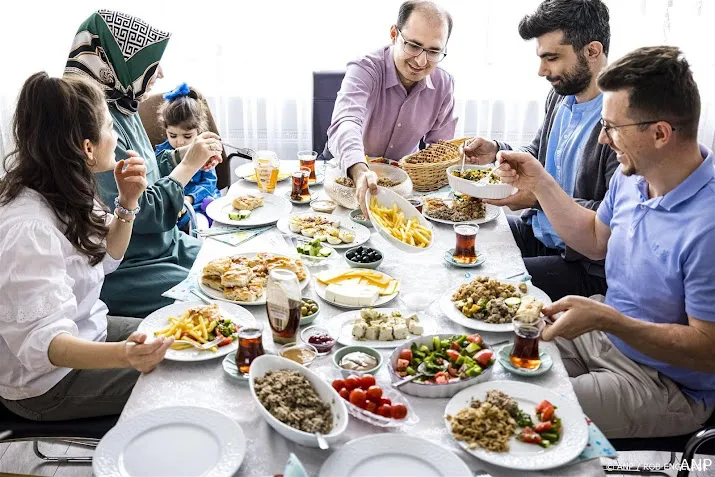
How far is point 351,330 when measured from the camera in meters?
1.74

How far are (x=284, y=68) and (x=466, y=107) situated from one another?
1.18m

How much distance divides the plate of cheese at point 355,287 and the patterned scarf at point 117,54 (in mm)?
1095

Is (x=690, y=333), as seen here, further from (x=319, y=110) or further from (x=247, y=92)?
(x=247, y=92)

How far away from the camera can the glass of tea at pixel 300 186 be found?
268 centimetres

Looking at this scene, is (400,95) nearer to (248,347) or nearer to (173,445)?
(248,347)

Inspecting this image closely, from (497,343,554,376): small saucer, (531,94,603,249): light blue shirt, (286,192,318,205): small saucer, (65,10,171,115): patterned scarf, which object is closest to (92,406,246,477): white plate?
(497,343,554,376): small saucer

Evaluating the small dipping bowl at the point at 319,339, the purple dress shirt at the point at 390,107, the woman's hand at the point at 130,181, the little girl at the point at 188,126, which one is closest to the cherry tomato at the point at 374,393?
the small dipping bowl at the point at 319,339

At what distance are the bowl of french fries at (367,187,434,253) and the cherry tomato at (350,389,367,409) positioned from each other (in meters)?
0.71

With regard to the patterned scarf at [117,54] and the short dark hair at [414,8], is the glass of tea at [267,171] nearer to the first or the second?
the patterned scarf at [117,54]

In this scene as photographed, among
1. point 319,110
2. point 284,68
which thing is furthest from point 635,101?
point 284,68

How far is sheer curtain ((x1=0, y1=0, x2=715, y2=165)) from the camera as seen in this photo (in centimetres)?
409

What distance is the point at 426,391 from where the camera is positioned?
1470 millimetres

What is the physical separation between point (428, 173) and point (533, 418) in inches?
58.9

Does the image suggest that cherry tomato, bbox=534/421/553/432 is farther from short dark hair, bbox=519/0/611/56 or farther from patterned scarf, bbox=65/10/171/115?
patterned scarf, bbox=65/10/171/115
